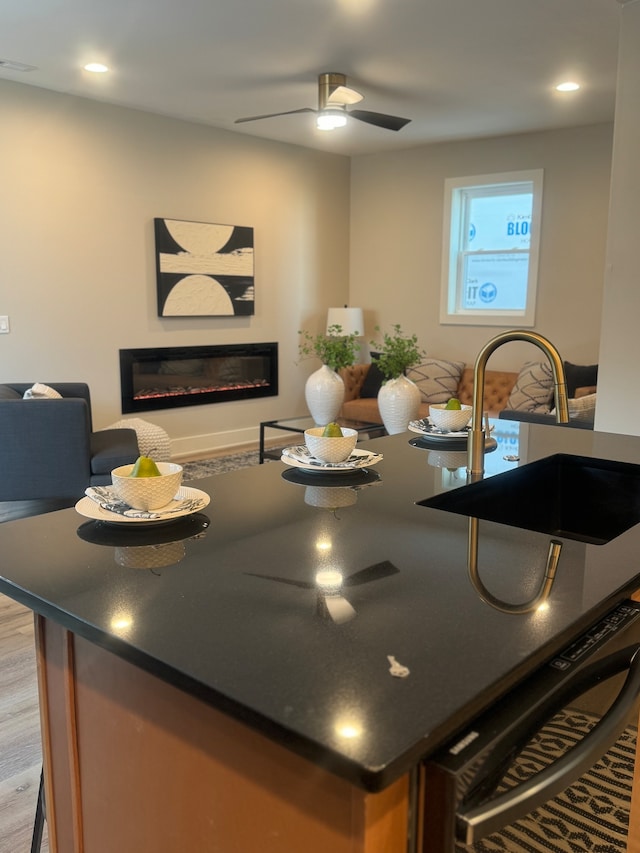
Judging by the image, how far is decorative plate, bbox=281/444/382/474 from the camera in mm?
1704

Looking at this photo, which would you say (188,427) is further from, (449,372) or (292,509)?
(292,509)

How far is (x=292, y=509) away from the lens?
144cm

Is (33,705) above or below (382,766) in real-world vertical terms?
below

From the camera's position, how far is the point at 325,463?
67.9 inches

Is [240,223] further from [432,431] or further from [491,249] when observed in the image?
[432,431]

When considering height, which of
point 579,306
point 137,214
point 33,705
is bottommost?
point 33,705

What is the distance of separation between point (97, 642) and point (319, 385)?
4.18 meters

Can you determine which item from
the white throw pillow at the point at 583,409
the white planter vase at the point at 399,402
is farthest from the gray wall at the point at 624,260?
the white planter vase at the point at 399,402

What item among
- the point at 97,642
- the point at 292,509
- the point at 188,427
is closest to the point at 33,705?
the point at 292,509

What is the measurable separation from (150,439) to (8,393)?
1072mm

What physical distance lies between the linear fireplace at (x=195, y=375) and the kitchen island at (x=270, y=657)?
4621 millimetres

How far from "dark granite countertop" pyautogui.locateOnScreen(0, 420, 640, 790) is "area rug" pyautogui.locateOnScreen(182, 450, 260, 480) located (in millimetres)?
4060

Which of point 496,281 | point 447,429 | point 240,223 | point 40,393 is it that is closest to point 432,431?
point 447,429

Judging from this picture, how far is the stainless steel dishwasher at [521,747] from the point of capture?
0.72m
